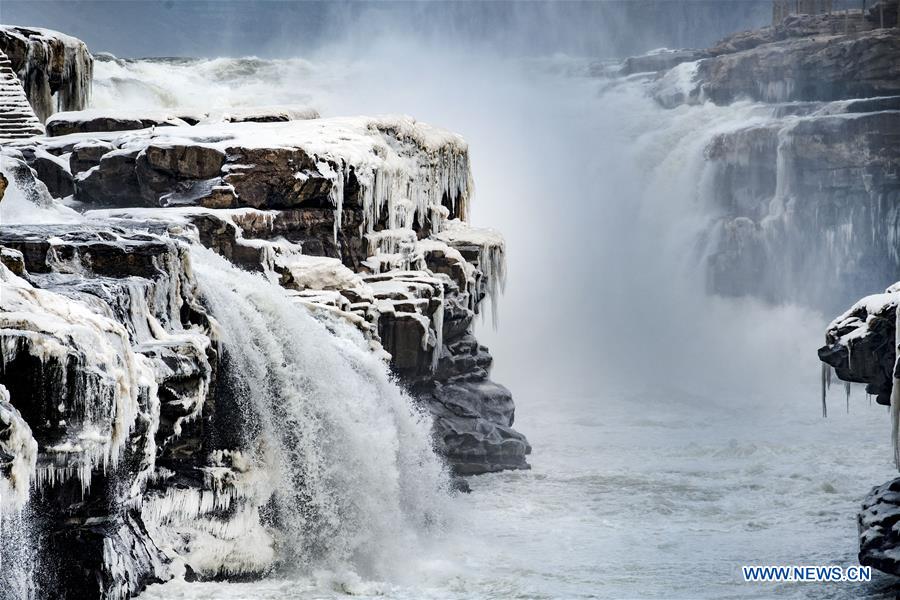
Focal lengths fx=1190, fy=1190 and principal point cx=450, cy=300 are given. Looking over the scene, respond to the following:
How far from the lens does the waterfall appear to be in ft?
36.3

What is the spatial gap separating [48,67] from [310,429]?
9.60 meters

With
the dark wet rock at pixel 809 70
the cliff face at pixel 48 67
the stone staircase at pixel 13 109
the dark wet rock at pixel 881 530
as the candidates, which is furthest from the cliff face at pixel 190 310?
the dark wet rock at pixel 809 70

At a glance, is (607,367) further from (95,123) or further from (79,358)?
(79,358)

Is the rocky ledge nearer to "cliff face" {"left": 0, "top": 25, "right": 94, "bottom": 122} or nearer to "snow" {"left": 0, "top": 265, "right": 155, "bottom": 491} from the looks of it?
"snow" {"left": 0, "top": 265, "right": 155, "bottom": 491}

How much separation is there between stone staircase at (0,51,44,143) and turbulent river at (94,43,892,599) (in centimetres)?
805

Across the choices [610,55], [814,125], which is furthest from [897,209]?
[610,55]

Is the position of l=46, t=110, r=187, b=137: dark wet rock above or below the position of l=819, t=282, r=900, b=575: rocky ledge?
above

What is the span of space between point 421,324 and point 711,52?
900 inches

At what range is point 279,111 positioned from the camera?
62.6 feet

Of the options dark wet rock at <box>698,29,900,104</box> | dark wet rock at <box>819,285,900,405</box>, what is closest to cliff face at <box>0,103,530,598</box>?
dark wet rock at <box>819,285,900,405</box>

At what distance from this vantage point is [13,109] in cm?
1664

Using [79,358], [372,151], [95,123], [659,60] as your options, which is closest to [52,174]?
[95,123]

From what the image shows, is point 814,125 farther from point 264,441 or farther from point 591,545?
point 264,441

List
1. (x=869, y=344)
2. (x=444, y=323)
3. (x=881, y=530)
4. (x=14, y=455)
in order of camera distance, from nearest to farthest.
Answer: (x=14, y=455) → (x=881, y=530) → (x=869, y=344) → (x=444, y=323)
